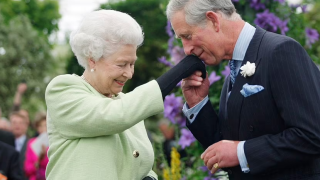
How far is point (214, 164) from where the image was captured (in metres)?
2.93

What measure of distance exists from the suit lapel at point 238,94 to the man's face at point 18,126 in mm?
6728

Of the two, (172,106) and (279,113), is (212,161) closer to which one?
(279,113)

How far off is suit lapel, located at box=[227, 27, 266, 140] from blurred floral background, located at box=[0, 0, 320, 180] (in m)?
1.88

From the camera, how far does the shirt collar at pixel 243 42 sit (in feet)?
10.1

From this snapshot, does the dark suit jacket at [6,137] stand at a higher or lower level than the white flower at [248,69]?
lower

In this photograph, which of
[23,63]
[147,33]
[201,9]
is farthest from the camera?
[23,63]

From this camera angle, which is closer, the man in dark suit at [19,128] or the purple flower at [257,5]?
the purple flower at [257,5]

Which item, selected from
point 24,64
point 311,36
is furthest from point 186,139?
point 24,64

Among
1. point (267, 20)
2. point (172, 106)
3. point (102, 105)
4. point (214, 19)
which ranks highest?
point (214, 19)

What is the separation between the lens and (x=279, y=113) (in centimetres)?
280

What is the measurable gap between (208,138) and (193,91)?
0.30m

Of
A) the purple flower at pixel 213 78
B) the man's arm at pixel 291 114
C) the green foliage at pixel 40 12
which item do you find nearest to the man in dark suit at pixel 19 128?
the purple flower at pixel 213 78

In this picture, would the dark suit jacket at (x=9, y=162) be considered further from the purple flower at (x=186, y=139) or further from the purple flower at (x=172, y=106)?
the purple flower at (x=186, y=139)

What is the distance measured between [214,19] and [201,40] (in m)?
0.14
